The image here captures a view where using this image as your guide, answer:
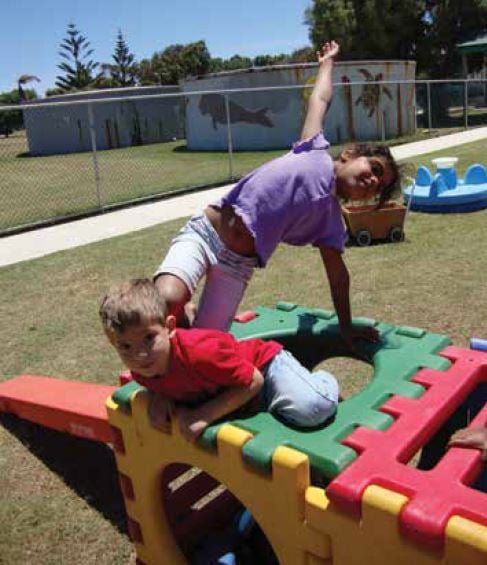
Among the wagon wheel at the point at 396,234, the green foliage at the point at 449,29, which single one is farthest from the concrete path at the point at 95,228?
the green foliage at the point at 449,29

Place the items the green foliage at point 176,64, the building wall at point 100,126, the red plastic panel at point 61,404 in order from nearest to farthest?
the red plastic panel at point 61,404 < the building wall at point 100,126 < the green foliage at point 176,64

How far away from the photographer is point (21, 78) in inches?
2050

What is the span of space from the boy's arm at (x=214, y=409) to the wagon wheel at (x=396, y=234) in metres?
4.84

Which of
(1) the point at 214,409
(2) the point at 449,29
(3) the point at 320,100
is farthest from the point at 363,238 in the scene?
(2) the point at 449,29

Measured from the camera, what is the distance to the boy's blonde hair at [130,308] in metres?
1.91

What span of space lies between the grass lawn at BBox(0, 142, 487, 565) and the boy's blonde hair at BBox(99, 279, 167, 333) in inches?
43.1

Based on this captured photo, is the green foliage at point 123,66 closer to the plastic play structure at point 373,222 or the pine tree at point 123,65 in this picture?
the pine tree at point 123,65

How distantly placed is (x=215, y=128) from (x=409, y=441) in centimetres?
2083

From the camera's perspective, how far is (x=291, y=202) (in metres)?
2.70

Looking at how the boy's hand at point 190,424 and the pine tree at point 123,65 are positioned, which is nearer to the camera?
the boy's hand at point 190,424

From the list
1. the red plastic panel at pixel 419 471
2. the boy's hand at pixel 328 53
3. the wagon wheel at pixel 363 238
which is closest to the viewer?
the red plastic panel at pixel 419 471

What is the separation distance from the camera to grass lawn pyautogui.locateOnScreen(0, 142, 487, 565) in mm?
2693

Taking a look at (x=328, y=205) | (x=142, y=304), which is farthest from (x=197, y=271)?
(x=142, y=304)

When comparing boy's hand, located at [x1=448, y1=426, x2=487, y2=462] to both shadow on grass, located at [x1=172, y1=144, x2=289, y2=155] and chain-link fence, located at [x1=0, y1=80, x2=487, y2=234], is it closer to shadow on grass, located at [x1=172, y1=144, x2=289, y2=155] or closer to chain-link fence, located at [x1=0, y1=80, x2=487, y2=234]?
chain-link fence, located at [x1=0, y1=80, x2=487, y2=234]
